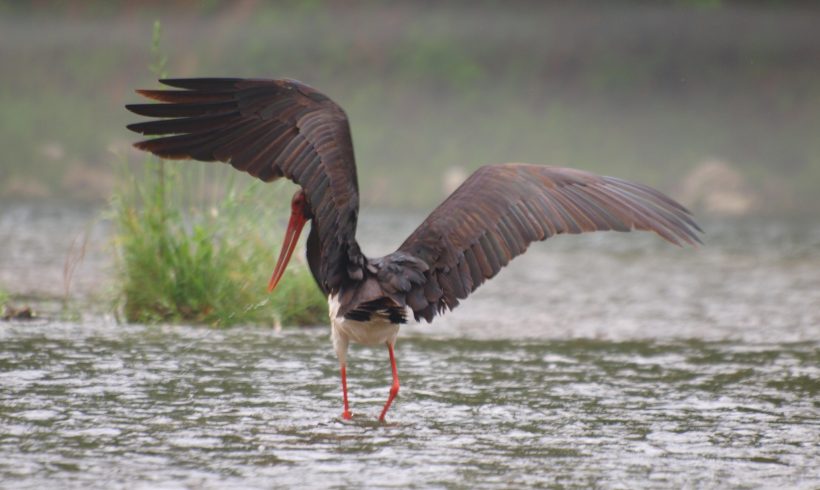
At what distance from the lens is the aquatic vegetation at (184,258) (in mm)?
9500

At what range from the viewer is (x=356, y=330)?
6.58 metres

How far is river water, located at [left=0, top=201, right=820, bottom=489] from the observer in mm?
5285

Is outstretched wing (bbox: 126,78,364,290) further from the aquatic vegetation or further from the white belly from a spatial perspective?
the aquatic vegetation

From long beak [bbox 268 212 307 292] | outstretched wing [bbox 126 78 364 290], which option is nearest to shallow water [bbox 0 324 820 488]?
long beak [bbox 268 212 307 292]

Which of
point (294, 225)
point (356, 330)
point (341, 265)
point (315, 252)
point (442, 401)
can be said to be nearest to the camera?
point (341, 265)

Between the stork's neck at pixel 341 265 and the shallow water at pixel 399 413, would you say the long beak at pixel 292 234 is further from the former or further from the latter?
the shallow water at pixel 399 413

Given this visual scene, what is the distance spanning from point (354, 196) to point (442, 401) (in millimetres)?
1457

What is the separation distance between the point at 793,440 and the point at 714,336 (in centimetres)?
419

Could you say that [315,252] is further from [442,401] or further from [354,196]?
[442,401]

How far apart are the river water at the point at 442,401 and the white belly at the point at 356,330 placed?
36 cm

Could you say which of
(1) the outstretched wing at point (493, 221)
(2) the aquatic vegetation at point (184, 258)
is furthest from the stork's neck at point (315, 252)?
(2) the aquatic vegetation at point (184, 258)

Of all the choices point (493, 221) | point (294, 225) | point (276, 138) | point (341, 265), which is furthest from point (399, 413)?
point (276, 138)

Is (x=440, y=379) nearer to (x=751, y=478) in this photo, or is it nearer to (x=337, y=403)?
(x=337, y=403)

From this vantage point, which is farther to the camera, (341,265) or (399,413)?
(399,413)
